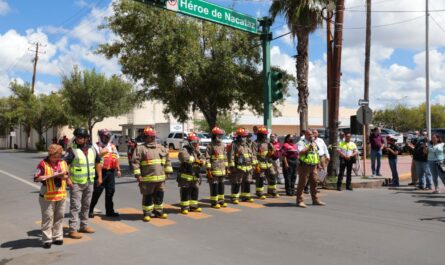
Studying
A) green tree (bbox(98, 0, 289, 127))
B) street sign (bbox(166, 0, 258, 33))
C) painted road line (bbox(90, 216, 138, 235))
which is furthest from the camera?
green tree (bbox(98, 0, 289, 127))

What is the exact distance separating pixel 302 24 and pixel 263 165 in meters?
7.99

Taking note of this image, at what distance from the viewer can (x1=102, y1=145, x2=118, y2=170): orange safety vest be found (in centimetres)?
868

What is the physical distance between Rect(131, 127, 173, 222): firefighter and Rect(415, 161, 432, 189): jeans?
809cm

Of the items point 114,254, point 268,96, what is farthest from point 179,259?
point 268,96

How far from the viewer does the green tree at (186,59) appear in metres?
17.5

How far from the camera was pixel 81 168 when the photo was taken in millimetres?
7207

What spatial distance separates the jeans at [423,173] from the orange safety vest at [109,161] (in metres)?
8.93

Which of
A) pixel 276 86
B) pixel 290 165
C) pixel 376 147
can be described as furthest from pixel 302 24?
pixel 290 165

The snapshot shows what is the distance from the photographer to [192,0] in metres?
12.8

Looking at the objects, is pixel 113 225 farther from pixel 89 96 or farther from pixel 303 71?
pixel 89 96

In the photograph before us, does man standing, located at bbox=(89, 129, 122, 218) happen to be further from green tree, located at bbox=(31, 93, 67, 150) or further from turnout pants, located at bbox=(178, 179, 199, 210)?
green tree, located at bbox=(31, 93, 67, 150)

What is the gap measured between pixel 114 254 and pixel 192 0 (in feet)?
28.6

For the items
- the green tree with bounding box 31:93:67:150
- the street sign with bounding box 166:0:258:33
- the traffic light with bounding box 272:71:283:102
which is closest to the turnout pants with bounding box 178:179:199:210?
the street sign with bounding box 166:0:258:33

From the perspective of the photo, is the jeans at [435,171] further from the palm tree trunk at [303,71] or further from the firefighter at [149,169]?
the firefighter at [149,169]
